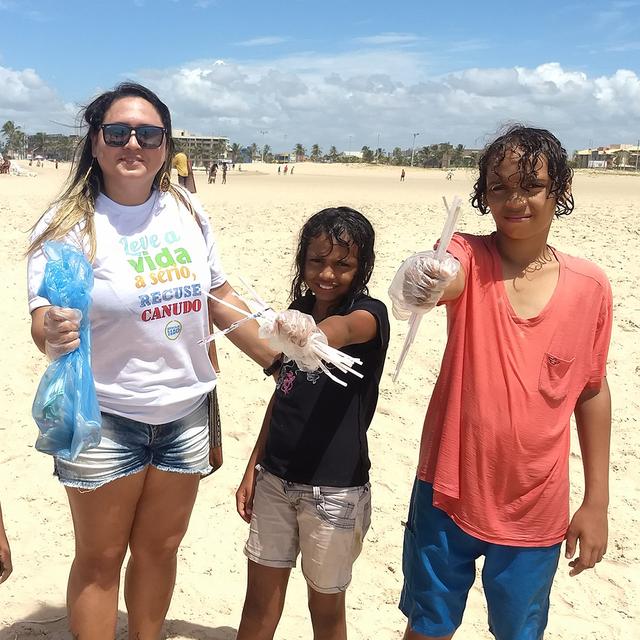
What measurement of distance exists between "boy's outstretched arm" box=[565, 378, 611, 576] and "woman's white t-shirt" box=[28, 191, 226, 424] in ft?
4.21

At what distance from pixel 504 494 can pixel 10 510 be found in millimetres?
3005

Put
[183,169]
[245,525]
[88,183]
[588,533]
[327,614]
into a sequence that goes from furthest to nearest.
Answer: [183,169]
[245,525]
[327,614]
[88,183]
[588,533]

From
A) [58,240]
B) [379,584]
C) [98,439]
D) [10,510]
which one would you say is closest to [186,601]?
[379,584]

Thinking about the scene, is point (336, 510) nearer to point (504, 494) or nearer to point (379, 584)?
point (504, 494)

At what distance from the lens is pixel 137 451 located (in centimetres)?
211

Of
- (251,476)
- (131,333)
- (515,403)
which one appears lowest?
(251,476)

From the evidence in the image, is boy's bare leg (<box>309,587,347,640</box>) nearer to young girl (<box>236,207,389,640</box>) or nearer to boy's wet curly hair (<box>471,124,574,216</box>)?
young girl (<box>236,207,389,640</box>)

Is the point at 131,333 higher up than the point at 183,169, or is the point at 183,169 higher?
the point at 183,169

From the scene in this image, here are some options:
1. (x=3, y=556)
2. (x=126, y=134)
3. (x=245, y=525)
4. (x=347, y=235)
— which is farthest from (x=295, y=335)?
(x=245, y=525)

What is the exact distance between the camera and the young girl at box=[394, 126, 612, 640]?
1.84 m

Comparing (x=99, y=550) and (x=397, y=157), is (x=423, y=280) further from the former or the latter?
(x=397, y=157)

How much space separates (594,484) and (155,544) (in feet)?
4.99

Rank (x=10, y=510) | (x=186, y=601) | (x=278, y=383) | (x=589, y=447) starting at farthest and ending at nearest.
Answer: (x=10, y=510) < (x=186, y=601) < (x=278, y=383) < (x=589, y=447)

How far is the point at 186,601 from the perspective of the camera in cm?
309
